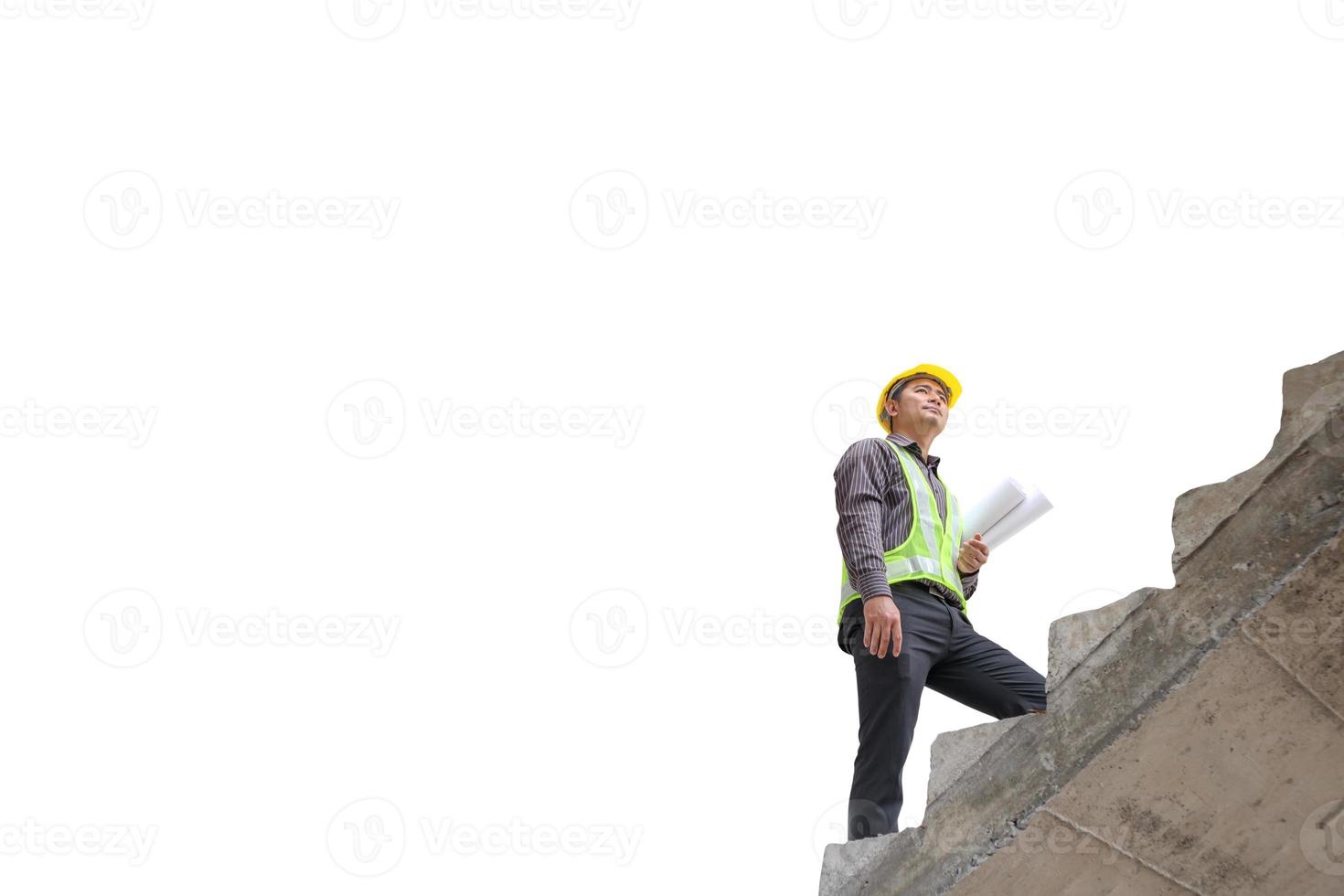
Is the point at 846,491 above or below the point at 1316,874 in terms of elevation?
above

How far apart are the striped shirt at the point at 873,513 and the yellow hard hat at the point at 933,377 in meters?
0.54

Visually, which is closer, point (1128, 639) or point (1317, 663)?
point (1317, 663)

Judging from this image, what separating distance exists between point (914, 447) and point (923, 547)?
26.3 inches

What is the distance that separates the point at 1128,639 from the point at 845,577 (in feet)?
6.75

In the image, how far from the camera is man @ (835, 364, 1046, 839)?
5113 millimetres

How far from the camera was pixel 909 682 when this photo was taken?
5.17 m

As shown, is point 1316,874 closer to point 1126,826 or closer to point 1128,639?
point 1126,826

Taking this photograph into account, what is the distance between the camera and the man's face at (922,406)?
6.25 m

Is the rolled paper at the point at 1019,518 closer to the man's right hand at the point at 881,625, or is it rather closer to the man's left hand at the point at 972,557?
the man's left hand at the point at 972,557

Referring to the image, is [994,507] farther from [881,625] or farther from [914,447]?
[881,625]

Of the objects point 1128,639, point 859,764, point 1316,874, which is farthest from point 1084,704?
point 859,764

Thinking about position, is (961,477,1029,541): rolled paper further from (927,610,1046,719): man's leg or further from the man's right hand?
the man's right hand

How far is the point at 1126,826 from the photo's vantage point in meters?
3.64

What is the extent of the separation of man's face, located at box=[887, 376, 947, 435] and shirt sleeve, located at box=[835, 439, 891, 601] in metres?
0.46
